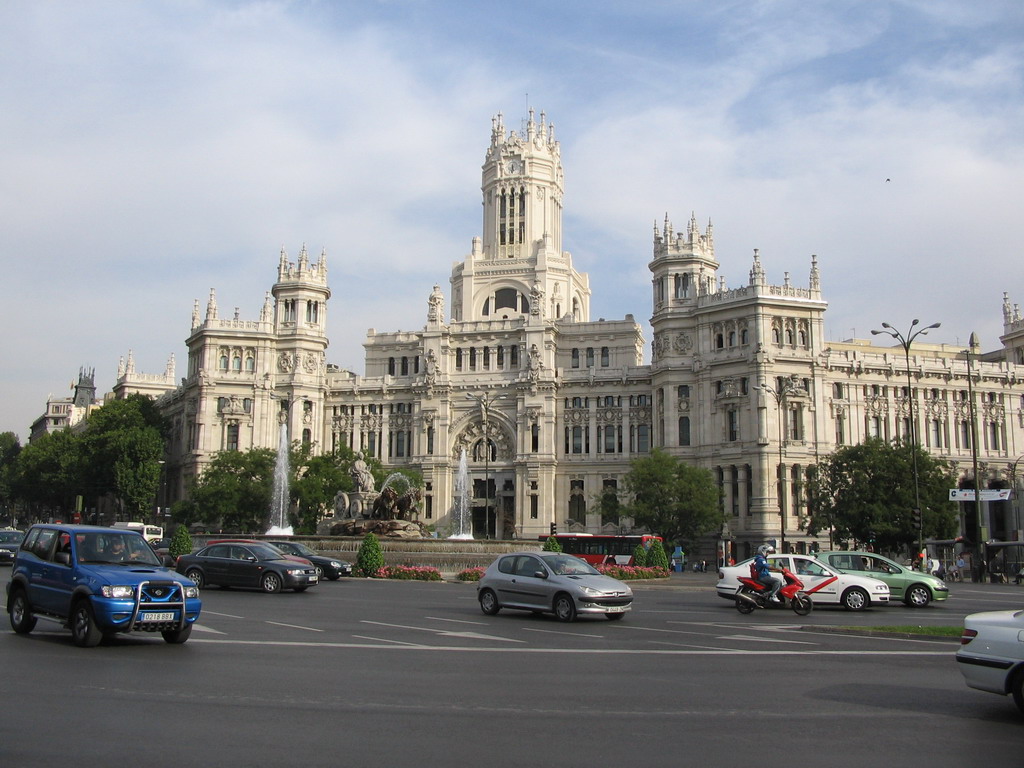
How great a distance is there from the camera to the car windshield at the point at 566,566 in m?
24.5

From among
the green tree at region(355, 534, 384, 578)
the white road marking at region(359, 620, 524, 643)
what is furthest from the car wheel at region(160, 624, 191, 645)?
the green tree at region(355, 534, 384, 578)

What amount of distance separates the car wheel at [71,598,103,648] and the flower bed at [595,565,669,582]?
29.2 m

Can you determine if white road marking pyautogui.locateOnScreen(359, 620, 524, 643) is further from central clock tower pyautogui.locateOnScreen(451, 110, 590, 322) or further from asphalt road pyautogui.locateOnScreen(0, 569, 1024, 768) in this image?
central clock tower pyautogui.locateOnScreen(451, 110, 590, 322)

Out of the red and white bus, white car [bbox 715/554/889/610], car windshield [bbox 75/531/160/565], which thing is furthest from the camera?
the red and white bus

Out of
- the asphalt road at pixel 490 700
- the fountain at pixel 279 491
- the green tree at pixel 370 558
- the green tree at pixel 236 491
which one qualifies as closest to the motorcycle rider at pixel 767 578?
the asphalt road at pixel 490 700

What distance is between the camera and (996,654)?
468 inches

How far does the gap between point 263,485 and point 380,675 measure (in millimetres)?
70613

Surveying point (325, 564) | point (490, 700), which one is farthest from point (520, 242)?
point (490, 700)

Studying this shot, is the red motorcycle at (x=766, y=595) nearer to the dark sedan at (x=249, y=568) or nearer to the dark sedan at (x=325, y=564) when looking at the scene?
the dark sedan at (x=249, y=568)

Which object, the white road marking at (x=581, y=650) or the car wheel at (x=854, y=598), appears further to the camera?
the car wheel at (x=854, y=598)

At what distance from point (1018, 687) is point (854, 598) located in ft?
59.7

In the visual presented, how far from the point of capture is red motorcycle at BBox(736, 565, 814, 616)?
26.5 meters

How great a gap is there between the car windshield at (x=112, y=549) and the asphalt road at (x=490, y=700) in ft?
4.88

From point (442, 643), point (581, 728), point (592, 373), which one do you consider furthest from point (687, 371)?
point (581, 728)
